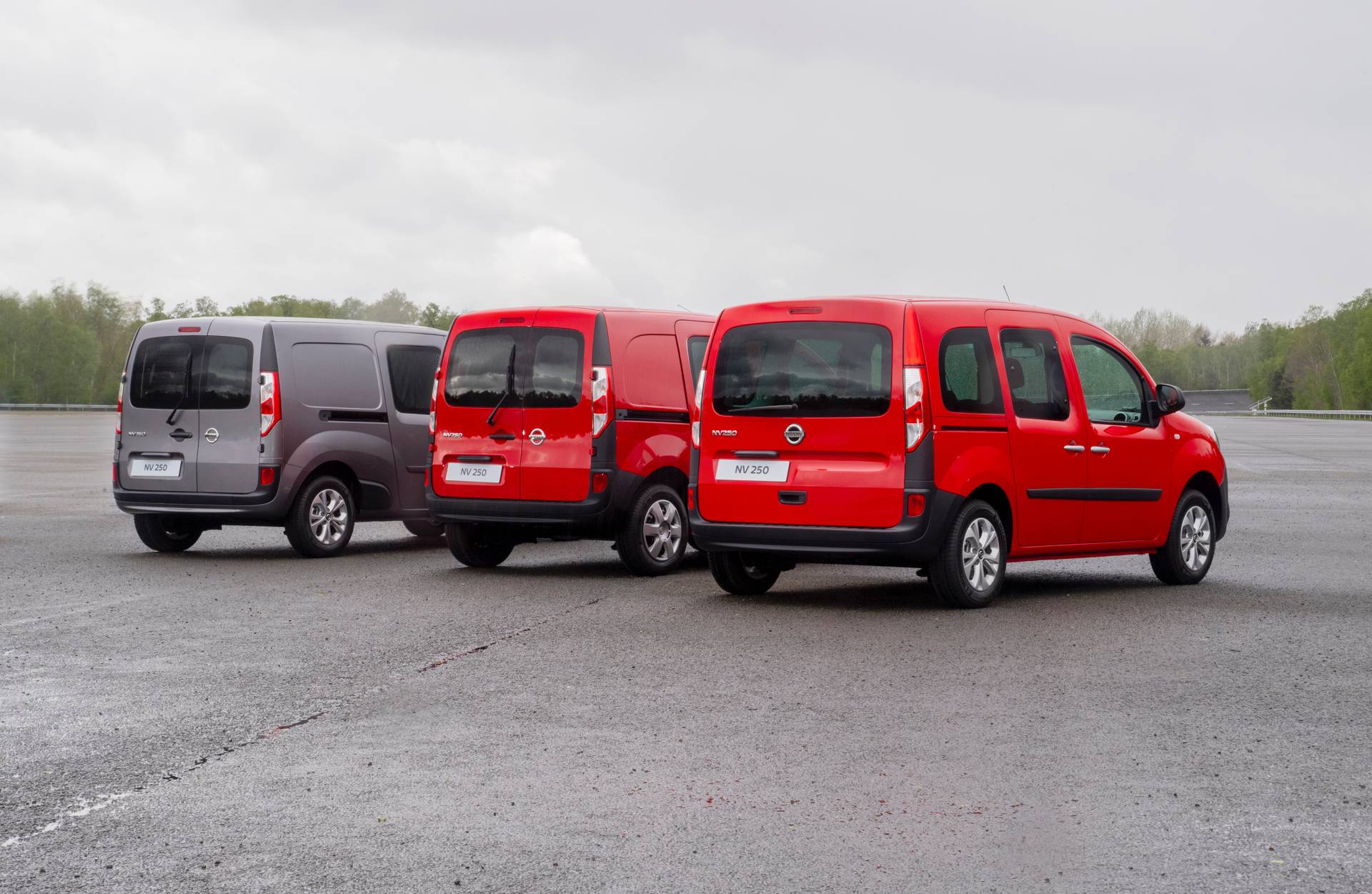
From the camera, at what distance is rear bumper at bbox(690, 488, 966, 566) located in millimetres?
10102

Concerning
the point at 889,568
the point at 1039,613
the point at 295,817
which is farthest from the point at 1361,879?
the point at 889,568

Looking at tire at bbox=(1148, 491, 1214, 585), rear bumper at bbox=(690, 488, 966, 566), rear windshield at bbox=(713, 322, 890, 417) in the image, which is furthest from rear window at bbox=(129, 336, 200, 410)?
tire at bbox=(1148, 491, 1214, 585)

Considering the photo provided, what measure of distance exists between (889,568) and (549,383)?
11.1 feet

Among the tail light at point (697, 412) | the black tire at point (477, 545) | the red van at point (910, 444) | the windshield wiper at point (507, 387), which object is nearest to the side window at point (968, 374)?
the red van at point (910, 444)

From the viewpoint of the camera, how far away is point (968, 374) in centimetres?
1046

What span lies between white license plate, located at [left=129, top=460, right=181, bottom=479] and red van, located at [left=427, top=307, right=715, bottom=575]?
2563 mm

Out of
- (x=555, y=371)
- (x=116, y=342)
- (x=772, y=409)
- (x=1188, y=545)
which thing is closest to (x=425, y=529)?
(x=555, y=371)

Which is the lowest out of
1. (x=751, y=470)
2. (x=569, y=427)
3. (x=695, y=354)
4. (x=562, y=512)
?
(x=562, y=512)

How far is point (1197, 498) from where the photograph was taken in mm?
12445

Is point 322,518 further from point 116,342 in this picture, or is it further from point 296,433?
point 116,342

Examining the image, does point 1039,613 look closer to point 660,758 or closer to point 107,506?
point 660,758

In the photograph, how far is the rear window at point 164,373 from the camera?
1420 cm

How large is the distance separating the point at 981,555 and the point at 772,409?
161cm

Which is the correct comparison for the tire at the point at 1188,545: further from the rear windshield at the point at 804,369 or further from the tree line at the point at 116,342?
the tree line at the point at 116,342
